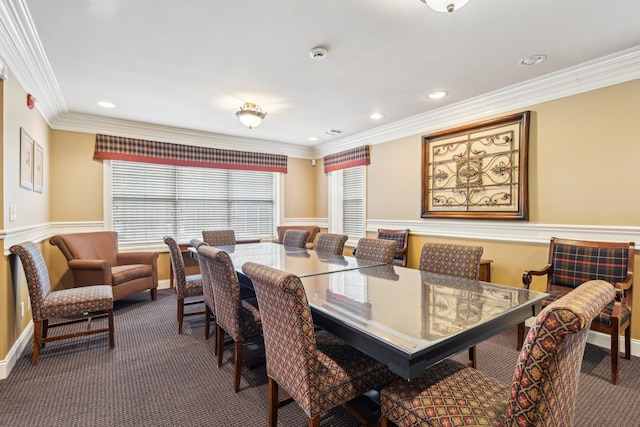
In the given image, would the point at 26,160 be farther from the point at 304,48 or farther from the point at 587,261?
the point at 587,261

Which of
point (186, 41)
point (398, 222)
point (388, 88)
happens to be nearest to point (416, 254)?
point (398, 222)

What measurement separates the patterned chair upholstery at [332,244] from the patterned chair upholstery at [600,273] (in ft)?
5.68

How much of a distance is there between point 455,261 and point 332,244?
57.2 inches

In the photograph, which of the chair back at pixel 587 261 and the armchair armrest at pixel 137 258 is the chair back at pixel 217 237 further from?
the chair back at pixel 587 261

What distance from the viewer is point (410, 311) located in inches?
60.0

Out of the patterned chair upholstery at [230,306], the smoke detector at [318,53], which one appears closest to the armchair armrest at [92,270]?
the patterned chair upholstery at [230,306]

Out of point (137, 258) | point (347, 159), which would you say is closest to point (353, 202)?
point (347, 159)

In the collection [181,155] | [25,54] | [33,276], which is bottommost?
[33,276]

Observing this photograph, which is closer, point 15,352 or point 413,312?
point 413,312

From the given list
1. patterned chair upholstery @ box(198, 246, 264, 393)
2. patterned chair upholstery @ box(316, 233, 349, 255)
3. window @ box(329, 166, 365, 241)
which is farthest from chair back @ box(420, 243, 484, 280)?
window @ box(329, 166, 365, 241)

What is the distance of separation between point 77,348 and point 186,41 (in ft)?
8.99

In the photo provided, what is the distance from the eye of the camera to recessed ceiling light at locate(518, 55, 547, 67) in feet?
8.61

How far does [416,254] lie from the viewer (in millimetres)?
4332

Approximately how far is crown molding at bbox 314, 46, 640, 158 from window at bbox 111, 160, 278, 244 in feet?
8.08
